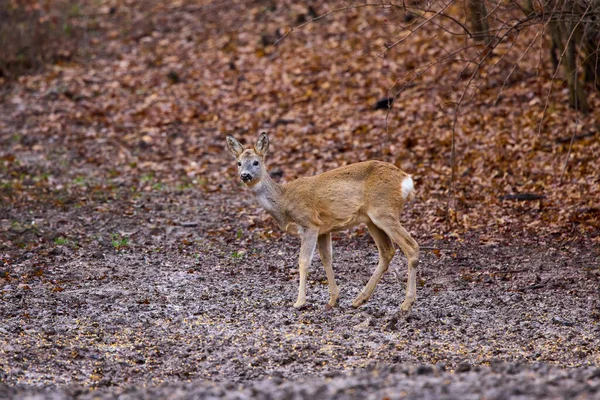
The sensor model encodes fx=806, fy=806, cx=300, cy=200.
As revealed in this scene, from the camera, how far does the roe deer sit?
7809 millimetres

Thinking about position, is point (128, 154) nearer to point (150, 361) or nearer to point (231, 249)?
point (231, 249)

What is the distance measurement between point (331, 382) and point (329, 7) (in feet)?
48.9

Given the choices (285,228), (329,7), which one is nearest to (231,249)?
(285,228)

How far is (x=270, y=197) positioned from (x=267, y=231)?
2751 mm

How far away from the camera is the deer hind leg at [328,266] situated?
7.97 metres

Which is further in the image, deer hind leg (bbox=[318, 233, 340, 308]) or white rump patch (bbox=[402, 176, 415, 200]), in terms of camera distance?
deer hind leg (bbox=[318, 233, 340, 308])

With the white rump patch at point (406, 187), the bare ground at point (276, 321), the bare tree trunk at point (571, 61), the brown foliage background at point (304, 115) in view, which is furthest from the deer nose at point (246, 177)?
the bare tree trunk at point (571, 61)

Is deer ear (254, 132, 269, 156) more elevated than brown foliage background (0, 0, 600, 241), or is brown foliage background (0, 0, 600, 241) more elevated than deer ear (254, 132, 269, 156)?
deer ear (254, 132, 269, 156)

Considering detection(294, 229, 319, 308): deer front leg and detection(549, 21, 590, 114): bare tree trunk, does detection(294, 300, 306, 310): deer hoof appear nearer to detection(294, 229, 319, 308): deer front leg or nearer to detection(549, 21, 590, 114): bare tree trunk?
detection(294, 229, 319, 308): deer front leg

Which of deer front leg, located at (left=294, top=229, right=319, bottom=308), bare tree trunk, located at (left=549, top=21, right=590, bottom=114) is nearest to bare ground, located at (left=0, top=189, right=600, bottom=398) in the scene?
deer front leg, located at (left=294, top=229, right=319, bottom=308)

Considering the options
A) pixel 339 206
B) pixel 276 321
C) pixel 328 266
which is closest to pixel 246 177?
pixel 339 206

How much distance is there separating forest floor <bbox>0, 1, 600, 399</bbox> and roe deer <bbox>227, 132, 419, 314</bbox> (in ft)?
1.27

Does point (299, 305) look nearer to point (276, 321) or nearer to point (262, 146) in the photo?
point (276, 321)

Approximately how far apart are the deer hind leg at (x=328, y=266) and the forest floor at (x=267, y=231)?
0.47 ft
